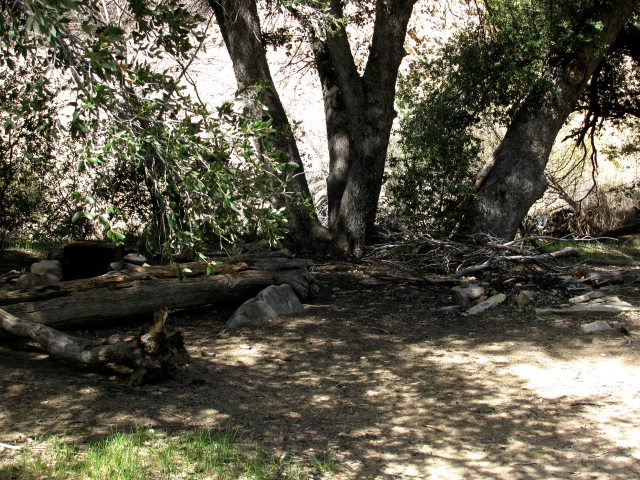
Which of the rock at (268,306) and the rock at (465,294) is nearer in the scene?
the rock at (268,306)

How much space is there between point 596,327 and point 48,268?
19.7ft

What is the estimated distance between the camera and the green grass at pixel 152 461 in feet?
11.2

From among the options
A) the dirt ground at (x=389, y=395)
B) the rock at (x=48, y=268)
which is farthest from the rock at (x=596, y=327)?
the rock at (x=48, y=268)

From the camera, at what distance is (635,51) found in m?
11.1

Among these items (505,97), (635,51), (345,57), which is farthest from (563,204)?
(345,57)

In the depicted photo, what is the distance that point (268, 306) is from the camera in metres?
6.92

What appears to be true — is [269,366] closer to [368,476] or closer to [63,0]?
[368,476]

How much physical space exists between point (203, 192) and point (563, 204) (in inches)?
471

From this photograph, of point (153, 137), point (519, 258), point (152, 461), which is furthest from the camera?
point (519, 258)

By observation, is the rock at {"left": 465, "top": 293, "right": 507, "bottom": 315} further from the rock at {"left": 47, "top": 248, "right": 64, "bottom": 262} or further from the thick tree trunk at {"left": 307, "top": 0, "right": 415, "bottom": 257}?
the rock at {"left": 47, "top": 248, "right": 64, "bottom": 262}

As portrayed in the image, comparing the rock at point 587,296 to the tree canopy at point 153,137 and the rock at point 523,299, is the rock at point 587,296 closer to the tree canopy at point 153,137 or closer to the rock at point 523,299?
the rock at point 523,299

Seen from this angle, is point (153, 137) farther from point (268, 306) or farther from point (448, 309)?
point (448, 309)

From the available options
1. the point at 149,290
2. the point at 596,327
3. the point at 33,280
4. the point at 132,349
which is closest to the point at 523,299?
the point at 596,327

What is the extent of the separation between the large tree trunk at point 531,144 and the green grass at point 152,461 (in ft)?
21.2
